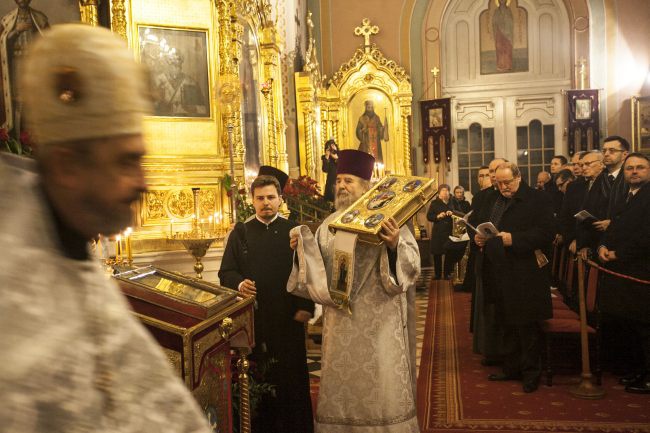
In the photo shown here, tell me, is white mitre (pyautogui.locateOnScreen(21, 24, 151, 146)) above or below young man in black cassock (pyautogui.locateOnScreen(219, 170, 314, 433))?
above

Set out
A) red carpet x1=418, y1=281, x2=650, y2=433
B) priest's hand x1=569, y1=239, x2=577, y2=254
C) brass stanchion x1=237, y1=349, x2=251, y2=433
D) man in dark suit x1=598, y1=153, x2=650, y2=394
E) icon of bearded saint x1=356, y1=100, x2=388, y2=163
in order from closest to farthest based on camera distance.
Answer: brass stanchion x1=237, y1=349, x2=251, y2=433, red carpet x1=418, y1=281, x2=650, y2=433, man in dark suit x1=598, y1=153, x2=650, y2=394, priest's hand x1=569, y1=239, x2=577, y2=254, icon of bearded saint x1=356, y1=100, x2=388, y2=163

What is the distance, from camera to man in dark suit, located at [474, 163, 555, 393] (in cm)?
539

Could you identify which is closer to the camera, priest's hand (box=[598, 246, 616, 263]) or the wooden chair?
the wooden chair

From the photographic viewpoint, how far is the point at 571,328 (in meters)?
5.45

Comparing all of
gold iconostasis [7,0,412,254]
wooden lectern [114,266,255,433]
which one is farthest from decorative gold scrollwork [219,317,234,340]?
gold iconostasis [7,0,412,254]

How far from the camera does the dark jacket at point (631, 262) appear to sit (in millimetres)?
5098

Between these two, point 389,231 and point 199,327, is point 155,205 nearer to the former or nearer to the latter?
point 389,231

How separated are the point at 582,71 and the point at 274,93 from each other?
9269 millimetres

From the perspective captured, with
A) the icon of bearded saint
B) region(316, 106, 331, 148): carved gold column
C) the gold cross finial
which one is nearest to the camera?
region(316, 106, 331, 148): carved gold column

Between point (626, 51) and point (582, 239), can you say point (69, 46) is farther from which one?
point (626, 51)

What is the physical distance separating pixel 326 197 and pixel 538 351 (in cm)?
477

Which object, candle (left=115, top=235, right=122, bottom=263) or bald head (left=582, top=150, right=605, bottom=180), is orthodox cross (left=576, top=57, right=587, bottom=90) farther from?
candle (left=115, top=235, right=122, bottom=263)

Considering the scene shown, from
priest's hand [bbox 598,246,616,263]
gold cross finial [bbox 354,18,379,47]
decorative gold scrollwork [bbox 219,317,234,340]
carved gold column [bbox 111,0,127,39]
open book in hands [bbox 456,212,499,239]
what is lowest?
priest's hand [bbox 598,246,616,263]

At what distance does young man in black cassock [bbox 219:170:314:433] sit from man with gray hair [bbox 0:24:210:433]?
3071mm
